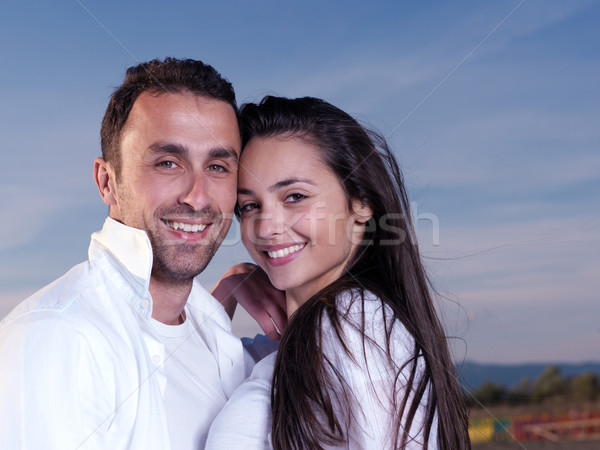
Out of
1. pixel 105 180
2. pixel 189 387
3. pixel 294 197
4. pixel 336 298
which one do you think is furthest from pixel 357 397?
pixel 105 180

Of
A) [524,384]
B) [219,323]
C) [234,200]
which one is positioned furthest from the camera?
[219,323]

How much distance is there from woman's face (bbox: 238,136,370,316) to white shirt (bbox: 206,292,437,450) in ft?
1.20

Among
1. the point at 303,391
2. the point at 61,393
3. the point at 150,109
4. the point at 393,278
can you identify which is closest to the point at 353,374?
the point at 303,391

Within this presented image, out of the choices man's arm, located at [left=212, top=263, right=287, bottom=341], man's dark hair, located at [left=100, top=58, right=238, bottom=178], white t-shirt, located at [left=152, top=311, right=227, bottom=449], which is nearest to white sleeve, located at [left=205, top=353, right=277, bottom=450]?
white t-shirt, located at [left=152, top=311, right=227, bottom=449]

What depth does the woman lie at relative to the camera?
6.49 ft

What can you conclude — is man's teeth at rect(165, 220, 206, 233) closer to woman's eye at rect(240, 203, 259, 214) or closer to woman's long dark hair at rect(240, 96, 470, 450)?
woman's eye at rect(240, 203, 259, 214)

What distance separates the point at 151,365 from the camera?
1.99 metres

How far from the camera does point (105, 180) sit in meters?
2.50

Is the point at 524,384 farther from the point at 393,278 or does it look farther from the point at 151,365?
the point at 151,365

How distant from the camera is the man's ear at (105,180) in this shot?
2465mm

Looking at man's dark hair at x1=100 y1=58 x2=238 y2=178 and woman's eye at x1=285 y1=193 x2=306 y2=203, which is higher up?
man's dark hair at x1=100 y1=58 x2=238 y2=178

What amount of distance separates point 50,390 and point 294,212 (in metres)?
1.10

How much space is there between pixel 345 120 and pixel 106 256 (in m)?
1.16

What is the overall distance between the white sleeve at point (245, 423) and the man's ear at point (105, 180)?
976 mm
